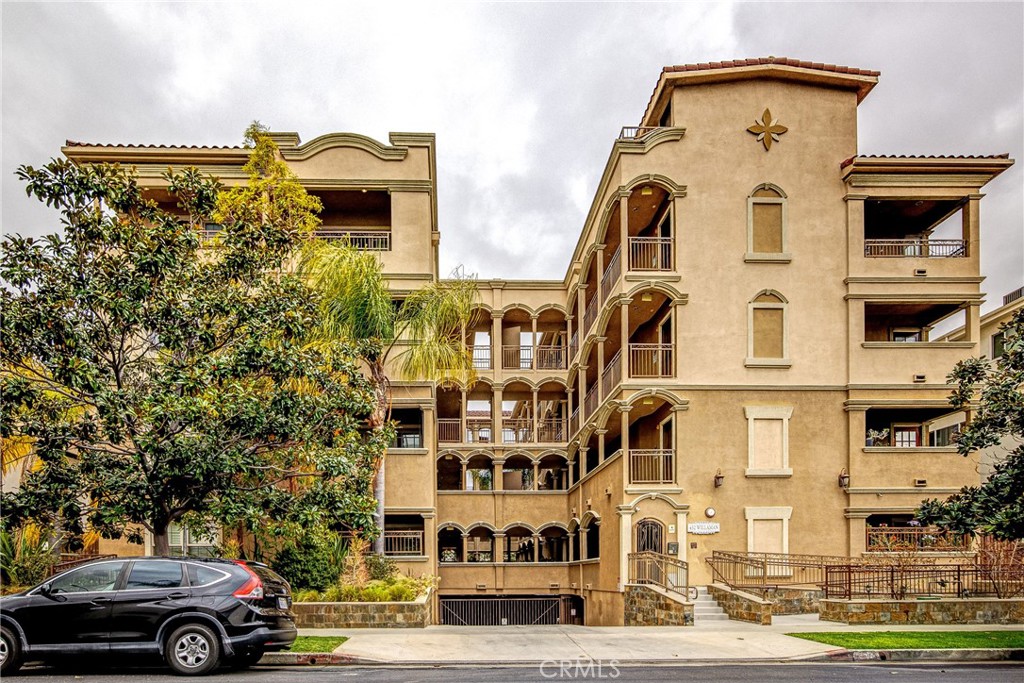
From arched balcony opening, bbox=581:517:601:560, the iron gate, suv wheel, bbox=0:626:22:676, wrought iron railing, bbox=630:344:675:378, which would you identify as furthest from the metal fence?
the iron gate

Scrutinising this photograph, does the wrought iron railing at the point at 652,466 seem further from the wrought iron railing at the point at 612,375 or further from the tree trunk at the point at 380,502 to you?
the tree trunk at the point at 380,502

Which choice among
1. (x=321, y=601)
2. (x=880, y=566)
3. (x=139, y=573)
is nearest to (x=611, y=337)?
(x=880, y=566)

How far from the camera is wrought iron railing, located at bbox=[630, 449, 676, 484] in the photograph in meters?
27.0

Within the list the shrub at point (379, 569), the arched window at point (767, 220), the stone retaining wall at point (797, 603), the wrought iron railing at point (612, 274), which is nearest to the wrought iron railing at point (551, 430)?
the wrought iron railing at point (612, 274)

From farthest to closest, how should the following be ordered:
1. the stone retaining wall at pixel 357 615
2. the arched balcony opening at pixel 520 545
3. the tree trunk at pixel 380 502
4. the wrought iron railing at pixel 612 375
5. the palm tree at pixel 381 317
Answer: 1. the arched balcony opening at pixel 520 545
2. the wrought iron railing at pixel 612 375
3. the tree trunk at pixel 380 502
4. the palm tree at pixel 381 317
5. the stone retaining wall at pixel 357 615

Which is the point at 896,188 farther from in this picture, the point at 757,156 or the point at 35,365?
the point at 35,365

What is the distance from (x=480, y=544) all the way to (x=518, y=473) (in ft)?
12.5

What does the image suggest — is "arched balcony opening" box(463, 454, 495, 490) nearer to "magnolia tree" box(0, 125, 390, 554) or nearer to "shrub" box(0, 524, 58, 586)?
"shrub" box(0, 524, 58, 586)

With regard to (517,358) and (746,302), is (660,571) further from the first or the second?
(517,358)

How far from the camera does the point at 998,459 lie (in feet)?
55.4

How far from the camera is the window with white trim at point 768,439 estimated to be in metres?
27.4

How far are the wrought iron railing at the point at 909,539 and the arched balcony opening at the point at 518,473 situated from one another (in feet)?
58.4

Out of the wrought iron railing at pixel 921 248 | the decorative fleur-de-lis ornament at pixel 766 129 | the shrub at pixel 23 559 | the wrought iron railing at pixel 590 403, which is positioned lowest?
the shrub at pixel 23 559

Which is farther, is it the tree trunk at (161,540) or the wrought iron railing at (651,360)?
the wrought iron railing at (651,360)
